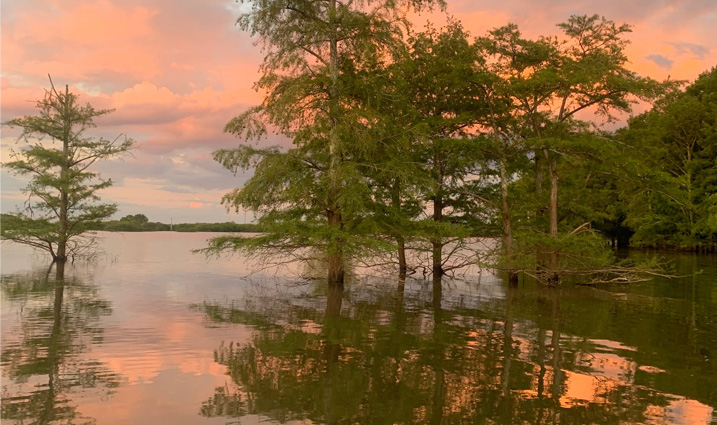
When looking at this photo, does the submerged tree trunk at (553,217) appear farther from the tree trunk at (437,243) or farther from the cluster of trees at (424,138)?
the tree trunk at (437,243)

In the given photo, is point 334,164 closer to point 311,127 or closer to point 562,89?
point 311,127

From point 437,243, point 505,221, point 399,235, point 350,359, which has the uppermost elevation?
point 505,221

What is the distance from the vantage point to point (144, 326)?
13.6 m

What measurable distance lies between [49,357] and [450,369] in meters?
7.48

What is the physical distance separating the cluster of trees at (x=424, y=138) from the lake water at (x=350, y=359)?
381 cm

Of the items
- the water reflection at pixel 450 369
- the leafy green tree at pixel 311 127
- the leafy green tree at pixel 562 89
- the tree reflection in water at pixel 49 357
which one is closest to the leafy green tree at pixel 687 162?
the leafy green tree at pixel 562 89

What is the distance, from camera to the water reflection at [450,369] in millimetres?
7637

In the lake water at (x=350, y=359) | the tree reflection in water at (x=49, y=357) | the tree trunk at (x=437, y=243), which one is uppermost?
the tree trunk at (x=437, y=243)

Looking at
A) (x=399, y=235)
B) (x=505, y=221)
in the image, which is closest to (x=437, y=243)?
(x=399, y=235)

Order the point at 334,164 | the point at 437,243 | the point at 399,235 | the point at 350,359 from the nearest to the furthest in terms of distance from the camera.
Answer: the point at 350,359 → the point at 334,164 → the point at 399,235 → the point at 437,243

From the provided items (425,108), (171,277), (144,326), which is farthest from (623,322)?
(171,277)

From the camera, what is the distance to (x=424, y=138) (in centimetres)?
2245

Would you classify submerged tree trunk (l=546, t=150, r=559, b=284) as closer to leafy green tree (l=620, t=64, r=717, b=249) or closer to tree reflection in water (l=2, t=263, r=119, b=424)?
tree reflection in water (l=2, t=263, r=119, b=424)

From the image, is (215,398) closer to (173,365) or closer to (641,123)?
(173,365)
